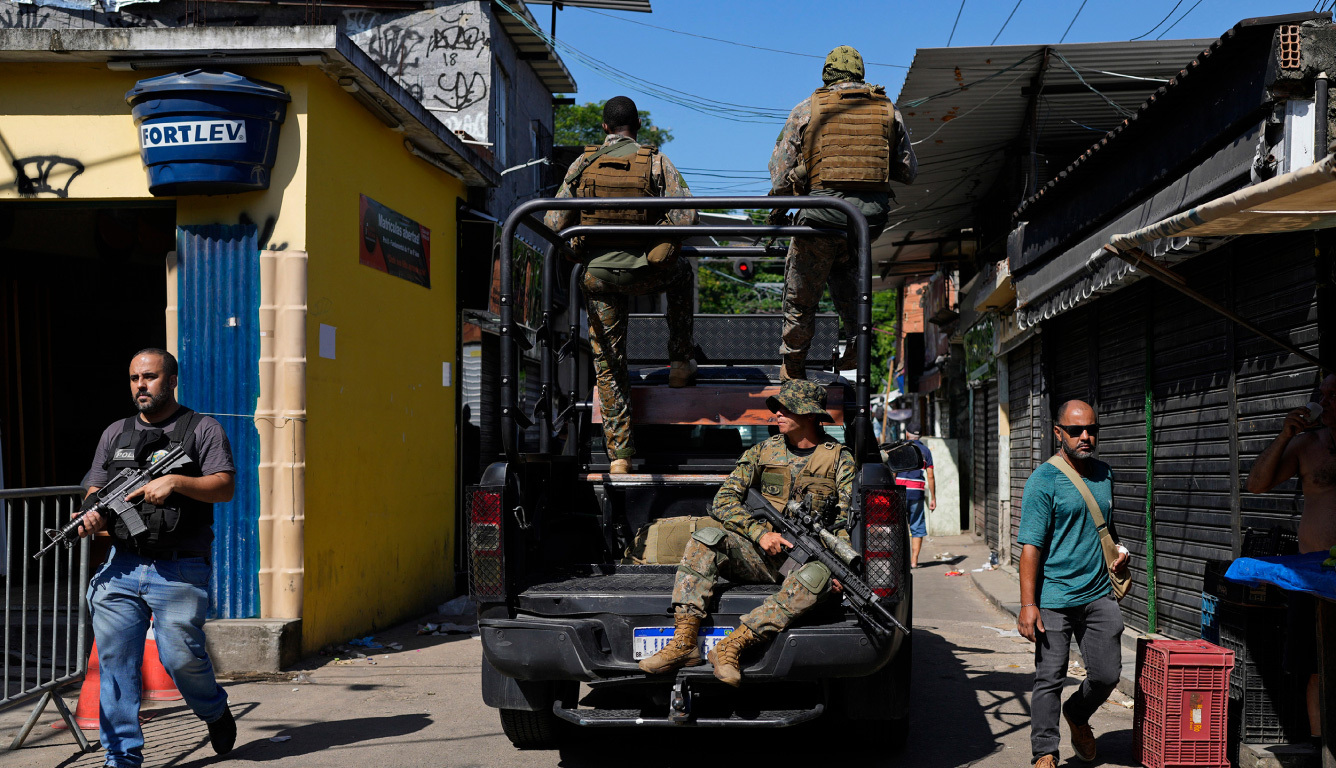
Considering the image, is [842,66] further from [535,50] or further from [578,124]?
[578,124]

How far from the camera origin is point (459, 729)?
245 inches

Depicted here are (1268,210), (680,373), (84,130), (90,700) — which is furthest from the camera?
(84,130)

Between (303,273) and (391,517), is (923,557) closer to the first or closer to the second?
(391,517)

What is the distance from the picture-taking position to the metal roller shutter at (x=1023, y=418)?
13.3 metres

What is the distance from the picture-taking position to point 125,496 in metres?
5.10

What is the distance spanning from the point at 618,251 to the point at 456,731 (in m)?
2.87

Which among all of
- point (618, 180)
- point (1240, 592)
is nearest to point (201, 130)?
point (618, 180)

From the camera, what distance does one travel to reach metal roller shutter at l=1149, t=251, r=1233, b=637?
7.27 metres

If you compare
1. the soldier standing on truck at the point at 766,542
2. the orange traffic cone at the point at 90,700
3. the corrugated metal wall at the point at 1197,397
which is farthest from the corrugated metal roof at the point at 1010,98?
the orange traffic cone at the point at 90,700

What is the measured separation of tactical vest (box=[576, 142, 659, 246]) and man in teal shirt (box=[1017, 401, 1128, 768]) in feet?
8.98

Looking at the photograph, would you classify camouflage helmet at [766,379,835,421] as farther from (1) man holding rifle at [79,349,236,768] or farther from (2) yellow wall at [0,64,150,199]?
(2) yellow wall at [0,64,150,199]

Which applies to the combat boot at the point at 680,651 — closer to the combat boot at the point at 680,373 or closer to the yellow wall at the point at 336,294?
the combat boot at the point at 680,373

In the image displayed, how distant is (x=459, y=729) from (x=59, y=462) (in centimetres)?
877

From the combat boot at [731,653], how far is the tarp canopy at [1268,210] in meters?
2.51
